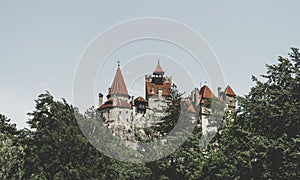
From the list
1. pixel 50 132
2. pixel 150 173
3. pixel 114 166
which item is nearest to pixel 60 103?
pixel 50 132

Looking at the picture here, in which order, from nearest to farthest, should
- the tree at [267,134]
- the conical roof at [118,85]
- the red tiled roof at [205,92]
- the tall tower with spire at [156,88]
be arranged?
the tree at [267,134]
the conical roof at [118,85]
the red tiled roof at [205,92]
the tall tower with spire at [156,88]

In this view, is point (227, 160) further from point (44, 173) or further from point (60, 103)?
point (60, 103)

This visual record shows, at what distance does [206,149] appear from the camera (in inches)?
1353

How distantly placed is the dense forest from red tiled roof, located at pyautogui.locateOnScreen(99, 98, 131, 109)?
1794 inches

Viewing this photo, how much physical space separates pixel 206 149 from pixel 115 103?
54.2 meters

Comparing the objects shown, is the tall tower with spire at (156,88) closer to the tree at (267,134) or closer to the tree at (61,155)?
the tree at (61,155)

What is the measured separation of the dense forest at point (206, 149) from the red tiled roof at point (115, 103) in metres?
45.6

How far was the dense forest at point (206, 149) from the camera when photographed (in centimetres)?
2745

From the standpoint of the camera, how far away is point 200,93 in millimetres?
86125

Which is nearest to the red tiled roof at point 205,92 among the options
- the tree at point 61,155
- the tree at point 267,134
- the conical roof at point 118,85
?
the conical roof at point 118,85

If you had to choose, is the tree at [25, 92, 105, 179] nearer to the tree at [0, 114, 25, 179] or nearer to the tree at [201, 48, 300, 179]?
the tree at [0, 114, 25, 179]

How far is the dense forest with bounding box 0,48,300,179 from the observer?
90.1 ft

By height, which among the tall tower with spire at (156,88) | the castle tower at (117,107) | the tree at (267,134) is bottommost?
the tree at (267,134)

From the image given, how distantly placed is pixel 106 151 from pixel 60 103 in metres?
5.40
